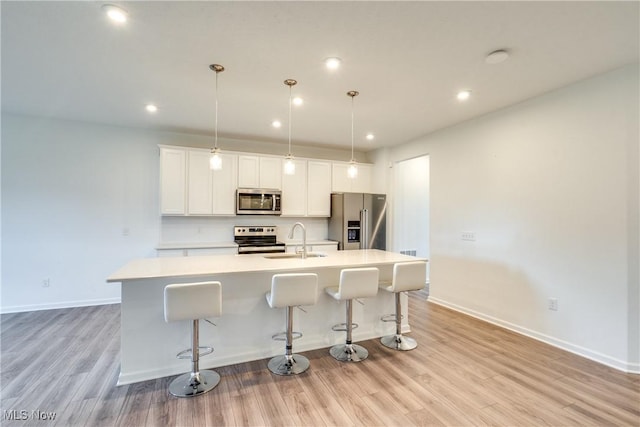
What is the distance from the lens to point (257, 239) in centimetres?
531

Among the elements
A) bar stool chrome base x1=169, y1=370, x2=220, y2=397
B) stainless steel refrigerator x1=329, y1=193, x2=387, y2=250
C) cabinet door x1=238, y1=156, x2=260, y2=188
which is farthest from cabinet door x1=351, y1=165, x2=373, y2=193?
bar stool chrome base x1=169, y1=370, x2=220, y2=397

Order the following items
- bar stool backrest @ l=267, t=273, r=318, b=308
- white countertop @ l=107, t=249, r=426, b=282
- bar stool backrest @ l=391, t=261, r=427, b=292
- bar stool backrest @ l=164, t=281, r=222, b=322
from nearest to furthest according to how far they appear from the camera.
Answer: bar stool backrest @ l=164, t=281, r=222, b=322
white countertop @ l=107, t=249, r=426, b=282
bar stool backrest @ l=267, t=273, r=318, b=308
bar stool backrest @ l=391, t=261, r=427, b=292

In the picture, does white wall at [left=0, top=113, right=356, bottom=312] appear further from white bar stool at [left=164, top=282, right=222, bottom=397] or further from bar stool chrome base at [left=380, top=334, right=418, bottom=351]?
bar stool chrome base at [left=380, top=334, right=418, bottom=351]

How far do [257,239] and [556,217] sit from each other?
4.20 meters

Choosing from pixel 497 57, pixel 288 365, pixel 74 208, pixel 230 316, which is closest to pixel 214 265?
pixel 230 316

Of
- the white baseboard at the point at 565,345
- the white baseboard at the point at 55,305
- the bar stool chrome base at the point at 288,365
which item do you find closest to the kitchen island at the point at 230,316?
the bar stool chrome base at the point at 288,365

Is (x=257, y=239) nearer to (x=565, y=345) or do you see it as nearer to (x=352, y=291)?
(x=352, y=291)

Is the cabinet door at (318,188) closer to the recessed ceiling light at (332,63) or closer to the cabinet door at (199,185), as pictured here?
the cabinet door at (199,185)

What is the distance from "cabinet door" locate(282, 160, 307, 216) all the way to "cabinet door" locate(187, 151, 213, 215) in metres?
1.26

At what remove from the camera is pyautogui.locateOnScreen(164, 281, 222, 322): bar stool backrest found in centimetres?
222

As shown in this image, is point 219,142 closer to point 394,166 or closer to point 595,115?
point 394,166

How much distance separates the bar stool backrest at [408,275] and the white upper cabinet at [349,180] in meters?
2.98

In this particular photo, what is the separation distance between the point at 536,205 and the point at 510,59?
1.66m

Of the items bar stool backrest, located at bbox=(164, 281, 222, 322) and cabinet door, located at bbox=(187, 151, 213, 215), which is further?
cabinet door, located at bbox=(187, 151, 213, 215)
